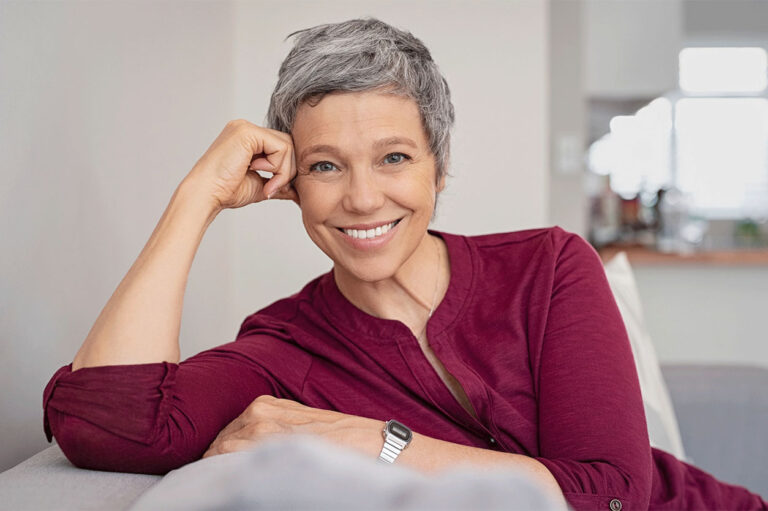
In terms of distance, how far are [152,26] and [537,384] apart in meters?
1.24

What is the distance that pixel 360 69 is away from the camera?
51.4 inches

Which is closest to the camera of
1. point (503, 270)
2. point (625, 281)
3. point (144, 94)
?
point (503, 270)

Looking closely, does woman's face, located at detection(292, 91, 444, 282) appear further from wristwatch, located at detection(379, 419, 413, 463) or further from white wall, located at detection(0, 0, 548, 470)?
white wall, located at detection(0, 0, 548, 470)

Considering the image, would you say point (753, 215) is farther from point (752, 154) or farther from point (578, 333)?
point (578, 333)

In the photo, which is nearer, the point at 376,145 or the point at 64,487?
the point at 64,487

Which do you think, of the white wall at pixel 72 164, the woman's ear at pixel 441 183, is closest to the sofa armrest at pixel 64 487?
the white wall at pixel 72 164

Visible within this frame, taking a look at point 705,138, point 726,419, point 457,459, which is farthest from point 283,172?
point 705,138

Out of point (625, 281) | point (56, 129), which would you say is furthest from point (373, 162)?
point (625, 281)

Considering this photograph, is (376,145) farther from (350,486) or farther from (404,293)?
(350,486)

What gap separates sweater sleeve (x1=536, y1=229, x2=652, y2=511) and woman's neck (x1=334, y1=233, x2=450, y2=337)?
225 millimetres

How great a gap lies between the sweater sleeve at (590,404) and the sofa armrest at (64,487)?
1.80 feet

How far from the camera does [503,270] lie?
148cm

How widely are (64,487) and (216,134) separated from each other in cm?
155

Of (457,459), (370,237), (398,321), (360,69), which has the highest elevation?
(360,69)
